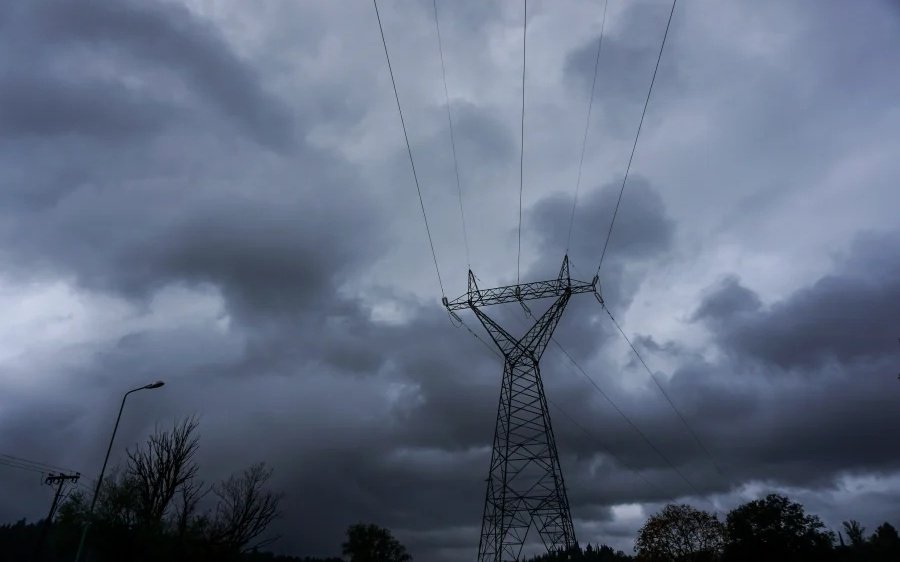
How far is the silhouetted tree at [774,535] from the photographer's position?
72000mm

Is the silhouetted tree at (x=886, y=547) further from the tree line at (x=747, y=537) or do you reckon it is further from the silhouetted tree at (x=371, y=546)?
the silhouetted tree at (x=371, y=546)

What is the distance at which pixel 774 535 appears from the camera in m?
73.2

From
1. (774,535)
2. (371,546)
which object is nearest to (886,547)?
(774,535)

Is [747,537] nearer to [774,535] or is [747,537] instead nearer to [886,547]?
[774,535]

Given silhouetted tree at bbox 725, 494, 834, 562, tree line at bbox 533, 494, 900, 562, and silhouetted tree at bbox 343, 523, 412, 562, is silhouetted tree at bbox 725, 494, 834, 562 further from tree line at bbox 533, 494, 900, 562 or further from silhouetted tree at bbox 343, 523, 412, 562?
silhouetted tree at bbox 343, 523, 412, 562

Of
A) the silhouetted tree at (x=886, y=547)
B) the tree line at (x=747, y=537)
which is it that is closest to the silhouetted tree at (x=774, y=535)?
the tree line at (x=747, y=537)

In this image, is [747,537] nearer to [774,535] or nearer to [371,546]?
[774,535]

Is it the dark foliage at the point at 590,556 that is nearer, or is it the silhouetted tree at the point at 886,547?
the dark foliage at the point at 590,556

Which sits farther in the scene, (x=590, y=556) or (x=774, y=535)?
(x=590, y=556)

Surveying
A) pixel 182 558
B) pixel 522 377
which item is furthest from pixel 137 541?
pixel 522 377

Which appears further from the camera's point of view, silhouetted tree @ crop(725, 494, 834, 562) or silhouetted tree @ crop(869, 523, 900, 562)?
silhouetted tree @ crop(869, 523, 900, 562)

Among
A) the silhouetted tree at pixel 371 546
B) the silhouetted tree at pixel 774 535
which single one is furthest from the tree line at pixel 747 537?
the silhouetted tree at pixel 371 546

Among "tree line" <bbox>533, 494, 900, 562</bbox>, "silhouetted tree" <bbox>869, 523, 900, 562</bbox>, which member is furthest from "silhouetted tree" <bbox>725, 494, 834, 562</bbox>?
"silhouetted tree" <bbox>869, 523, 900, 562</bbox>

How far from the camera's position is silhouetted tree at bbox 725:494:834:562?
7200 centimetres
